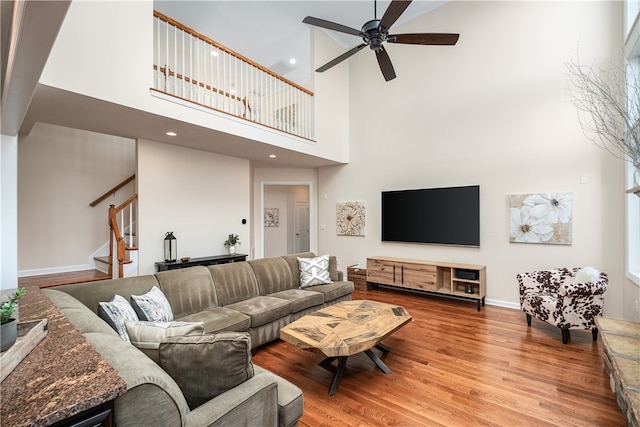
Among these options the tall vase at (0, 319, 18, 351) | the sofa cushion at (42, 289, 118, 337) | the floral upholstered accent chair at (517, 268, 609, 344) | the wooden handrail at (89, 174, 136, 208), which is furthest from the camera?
the wooden handrail at (89, 174, 136, 208)

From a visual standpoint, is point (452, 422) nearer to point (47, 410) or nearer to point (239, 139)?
point (47, 410)

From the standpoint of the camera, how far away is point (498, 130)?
4555 millimetres

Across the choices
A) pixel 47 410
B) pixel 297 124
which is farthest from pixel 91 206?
pixel 47 410

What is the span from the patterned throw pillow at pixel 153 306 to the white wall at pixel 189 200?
83.1 inches

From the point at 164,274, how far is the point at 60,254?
3435 millimetres

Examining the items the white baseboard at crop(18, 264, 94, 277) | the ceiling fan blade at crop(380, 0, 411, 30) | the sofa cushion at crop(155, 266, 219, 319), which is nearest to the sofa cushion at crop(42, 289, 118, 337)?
the sofa cushion at crop(155, 266, 219, 319)

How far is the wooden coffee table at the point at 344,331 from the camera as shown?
2221mm

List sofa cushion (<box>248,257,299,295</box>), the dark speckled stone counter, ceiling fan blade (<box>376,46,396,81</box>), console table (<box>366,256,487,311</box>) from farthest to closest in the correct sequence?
console table (<box>366,256,487,311</box>) → sofa cushion (<box>248,257,299,295</box>) → ceiling fan blade (<box>376,46,396,81</box>) → the dark speckled stone counter

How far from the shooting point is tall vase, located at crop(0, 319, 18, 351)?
3.15 feet

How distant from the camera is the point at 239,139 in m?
4.33

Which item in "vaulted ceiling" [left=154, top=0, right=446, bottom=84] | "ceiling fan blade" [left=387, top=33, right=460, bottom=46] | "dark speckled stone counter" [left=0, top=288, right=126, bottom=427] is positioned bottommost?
"dark speckled stone counter" [left=0, top=288, right=126, bottom=427]

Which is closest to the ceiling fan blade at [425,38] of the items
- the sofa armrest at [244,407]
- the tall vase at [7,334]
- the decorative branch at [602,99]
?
the decorative branch at [602,99]

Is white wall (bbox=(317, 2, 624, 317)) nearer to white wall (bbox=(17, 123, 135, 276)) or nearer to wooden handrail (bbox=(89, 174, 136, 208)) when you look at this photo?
wooden handrail (bbox=(89, 174, 136, 208))

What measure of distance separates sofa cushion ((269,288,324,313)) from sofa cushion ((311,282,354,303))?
0.31 ft
